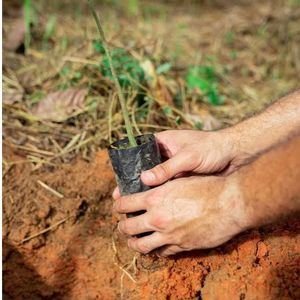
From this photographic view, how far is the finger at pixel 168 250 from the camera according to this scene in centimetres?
164

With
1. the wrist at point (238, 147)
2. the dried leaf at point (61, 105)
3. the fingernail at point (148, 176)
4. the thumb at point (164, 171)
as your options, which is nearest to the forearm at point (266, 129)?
the wrist at point (238, 147)

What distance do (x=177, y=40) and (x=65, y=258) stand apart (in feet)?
8.97

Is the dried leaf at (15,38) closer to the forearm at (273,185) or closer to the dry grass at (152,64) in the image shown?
the dry grass at (152,64)

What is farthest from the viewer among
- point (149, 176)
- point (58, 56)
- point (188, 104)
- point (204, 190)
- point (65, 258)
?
point (58, 56)

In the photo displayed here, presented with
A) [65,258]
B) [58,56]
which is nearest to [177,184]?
[65,258]

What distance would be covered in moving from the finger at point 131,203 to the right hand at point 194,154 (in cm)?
6

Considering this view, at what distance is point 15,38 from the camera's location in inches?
145

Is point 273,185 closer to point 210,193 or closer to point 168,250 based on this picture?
point 210,193

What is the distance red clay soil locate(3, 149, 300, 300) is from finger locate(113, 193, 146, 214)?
0.25 m

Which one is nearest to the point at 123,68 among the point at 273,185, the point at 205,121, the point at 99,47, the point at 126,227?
the point at 99,47

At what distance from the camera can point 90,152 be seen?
2.54 m

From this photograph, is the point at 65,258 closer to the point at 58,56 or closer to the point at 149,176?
the point at 149,176

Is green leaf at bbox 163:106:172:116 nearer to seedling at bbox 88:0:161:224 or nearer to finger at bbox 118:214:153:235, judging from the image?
seedling at bbox 88:0:161:224

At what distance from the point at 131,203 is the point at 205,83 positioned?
5.98ft
